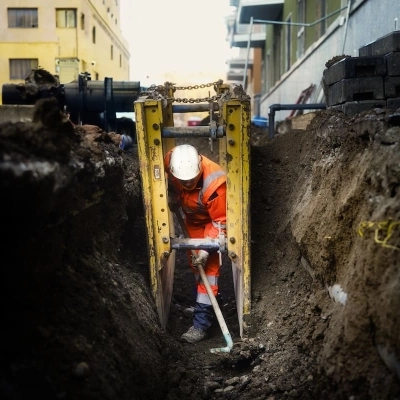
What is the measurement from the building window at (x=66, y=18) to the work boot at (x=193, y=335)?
31.1ft

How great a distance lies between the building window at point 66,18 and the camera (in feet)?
41.0

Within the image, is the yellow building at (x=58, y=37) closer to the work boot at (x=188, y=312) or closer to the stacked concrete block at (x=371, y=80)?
the work boot at (x=188, y=312)

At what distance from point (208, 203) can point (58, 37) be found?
10.7m

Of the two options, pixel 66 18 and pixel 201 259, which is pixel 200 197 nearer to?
pixel 201 259

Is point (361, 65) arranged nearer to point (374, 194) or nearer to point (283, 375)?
point (374, 194)

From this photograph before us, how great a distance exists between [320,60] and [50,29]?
6.27m

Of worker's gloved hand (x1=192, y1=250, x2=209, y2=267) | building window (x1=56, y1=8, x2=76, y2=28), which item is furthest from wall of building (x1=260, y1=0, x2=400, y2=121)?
building window (x1=56, y1=8, x2=76, y2=28)

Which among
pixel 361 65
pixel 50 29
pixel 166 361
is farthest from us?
pixel 50 29

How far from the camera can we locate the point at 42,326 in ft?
8.80

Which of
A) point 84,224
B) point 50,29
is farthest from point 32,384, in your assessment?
point 50,29

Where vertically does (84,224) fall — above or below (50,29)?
below

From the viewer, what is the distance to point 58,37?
14.4 m

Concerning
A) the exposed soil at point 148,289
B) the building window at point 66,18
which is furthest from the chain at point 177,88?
the building window at point 66,18

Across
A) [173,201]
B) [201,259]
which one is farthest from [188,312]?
[173,201]
